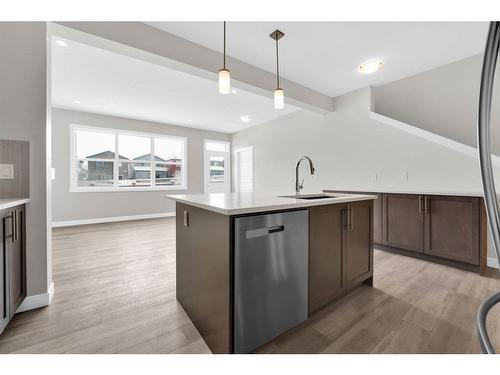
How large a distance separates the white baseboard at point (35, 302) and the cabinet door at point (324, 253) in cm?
206

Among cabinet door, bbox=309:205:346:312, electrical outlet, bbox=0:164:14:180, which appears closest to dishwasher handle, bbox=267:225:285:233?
cabinet door, bbox=309:205:346:312

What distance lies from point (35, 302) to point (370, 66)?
4.28m

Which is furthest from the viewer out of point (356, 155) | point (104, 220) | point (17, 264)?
point (104, 220)

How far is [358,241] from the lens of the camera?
1950 millimetres

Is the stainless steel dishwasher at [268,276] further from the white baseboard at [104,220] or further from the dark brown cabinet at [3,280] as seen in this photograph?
the white baseboard at [104,220]

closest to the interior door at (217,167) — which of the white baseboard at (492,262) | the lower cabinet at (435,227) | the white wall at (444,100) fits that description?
the white wall at (444,100)

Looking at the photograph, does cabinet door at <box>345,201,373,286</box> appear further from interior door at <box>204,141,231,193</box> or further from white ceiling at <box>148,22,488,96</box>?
interior door at <box>204,141,231,193</box>

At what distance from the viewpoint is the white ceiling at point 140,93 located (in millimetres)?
2902

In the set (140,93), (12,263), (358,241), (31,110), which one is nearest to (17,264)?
(12,263)

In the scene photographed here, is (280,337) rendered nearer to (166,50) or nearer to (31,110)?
(31,110)

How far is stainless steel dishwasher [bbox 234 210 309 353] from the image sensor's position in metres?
1.18

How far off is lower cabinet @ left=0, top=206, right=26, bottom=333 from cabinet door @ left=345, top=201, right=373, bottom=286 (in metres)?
2.37

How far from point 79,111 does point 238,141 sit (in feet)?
13.1
